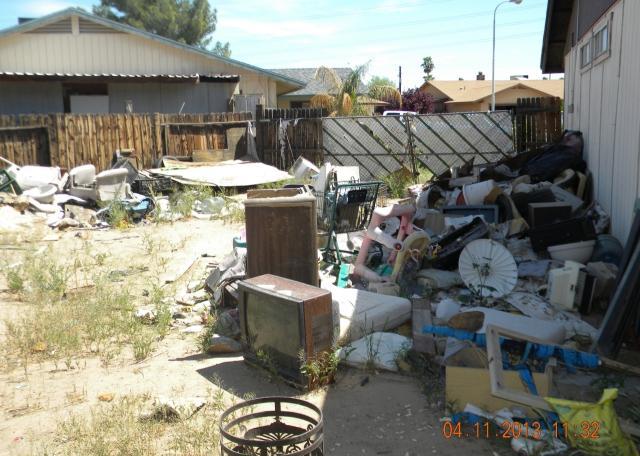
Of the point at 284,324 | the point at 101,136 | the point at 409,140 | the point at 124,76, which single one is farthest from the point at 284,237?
the point at 124,76

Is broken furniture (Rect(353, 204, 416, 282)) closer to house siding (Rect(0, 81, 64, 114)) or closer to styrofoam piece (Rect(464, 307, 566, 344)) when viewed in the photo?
styrofoam piece (Rect(464, 307, 566, 344))

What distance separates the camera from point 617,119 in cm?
Answer: 698

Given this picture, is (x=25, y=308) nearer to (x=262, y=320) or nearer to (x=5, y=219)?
(x=262, y=320)

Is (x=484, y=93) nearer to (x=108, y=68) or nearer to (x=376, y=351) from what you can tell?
(x=108, y=68)

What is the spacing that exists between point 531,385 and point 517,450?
527 mm

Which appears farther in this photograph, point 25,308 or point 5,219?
point 5,219

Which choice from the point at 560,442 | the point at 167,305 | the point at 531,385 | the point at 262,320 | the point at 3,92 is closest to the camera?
the point at 560,442

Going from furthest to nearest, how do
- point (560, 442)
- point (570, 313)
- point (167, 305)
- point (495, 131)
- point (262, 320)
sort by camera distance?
point (495, 131) → point (167, 305) → point (570, 313) → point (262, 320) → point (560, 442)

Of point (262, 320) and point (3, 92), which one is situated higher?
point (3, 92)

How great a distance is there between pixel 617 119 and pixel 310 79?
2507 cm

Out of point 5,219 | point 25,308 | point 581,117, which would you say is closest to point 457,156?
point 581,117

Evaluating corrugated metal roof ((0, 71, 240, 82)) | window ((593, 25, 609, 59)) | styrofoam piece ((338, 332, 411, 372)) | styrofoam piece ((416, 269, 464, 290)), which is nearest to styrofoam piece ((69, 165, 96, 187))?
corrugated metal roof ((0, 71, 240, 82))

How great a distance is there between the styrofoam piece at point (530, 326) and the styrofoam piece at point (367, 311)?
31.2 inches

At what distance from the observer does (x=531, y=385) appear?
3.86 m
